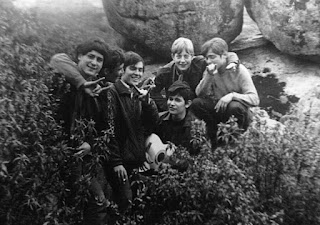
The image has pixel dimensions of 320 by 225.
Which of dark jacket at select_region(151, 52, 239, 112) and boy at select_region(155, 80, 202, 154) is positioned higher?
dark jacket at select_region(151, 52, 239, 112)

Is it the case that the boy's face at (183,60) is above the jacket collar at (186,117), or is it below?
above

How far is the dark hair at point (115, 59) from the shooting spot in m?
5.08

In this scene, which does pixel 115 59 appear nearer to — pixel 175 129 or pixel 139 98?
pixel 139 98

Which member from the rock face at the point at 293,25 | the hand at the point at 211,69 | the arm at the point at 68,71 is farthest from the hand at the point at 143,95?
the rock face at the point at 293,25

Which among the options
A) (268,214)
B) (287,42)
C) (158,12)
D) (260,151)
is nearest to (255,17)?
(287,42)

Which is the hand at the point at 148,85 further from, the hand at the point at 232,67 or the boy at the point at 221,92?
the hand at the point at 232,67

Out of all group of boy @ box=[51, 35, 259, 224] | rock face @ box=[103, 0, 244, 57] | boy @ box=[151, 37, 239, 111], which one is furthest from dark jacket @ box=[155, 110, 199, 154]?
rock face @ box=[103, 0, 244, 57]

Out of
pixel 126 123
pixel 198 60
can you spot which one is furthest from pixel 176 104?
pixel 198 60

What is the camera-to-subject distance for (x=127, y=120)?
16.5 ft

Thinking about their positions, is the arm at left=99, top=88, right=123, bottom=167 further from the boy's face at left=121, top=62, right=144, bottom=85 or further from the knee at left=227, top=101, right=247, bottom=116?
the knee at left=227, top=101, right=247, bottom=116

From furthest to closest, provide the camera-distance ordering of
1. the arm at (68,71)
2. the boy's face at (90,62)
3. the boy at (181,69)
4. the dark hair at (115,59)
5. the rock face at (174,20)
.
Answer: the rock face at (174,20), the boy at (181,69), the dark hair at (115,59), the boy's face at (90,62), the arm at (68,71)

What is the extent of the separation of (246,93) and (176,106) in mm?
792

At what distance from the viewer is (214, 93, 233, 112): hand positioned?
5.15m

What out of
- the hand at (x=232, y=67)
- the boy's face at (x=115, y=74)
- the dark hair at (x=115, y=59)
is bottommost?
the hand at (x=232, y=67)
